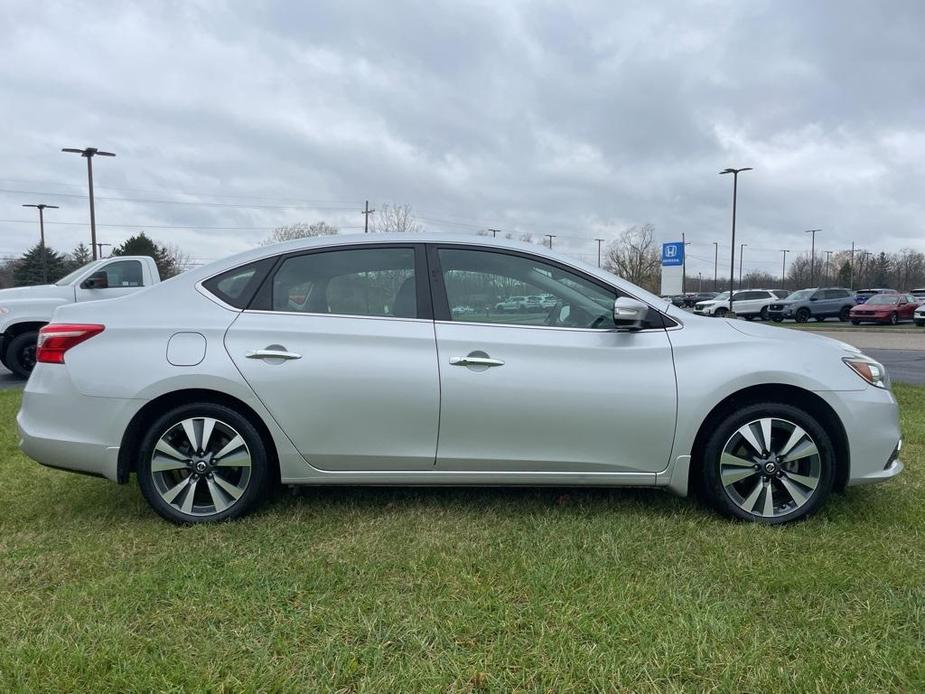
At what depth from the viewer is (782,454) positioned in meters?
3.28

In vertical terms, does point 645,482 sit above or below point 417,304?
below

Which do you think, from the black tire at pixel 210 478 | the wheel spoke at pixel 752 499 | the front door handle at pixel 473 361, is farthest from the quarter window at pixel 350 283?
the wheel spoke at pixel 752 499

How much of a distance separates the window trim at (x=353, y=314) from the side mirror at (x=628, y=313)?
0.95 meters

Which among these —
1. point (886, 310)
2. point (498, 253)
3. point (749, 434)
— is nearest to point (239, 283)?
point (498, 253)

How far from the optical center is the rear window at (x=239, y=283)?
11.1ft

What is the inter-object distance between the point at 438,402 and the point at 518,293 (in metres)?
0.75

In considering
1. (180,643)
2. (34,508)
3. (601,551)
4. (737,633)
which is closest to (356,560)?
(180,643)

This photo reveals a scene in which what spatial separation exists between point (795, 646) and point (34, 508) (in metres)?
3.92

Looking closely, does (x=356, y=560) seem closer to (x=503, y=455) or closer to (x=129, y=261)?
(x=503, y=455)

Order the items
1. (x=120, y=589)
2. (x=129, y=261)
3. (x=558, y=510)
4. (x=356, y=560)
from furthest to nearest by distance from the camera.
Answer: (x=129, y=261) < (x=558, y=510) < (x=356, y=560) < (x=120, y=589)

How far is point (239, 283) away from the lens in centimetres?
343

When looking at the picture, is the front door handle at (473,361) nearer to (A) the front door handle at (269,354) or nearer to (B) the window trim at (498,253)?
(B) the window trim at (498,253)

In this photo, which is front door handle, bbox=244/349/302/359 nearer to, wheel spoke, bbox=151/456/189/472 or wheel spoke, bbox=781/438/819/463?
wheel spoke, bbox=151/456/189/472

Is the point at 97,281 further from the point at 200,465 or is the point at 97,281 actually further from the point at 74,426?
the point at 200,465
